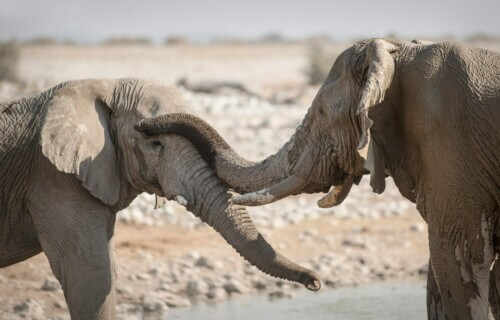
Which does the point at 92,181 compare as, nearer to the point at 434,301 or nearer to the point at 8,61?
the point at 434,301

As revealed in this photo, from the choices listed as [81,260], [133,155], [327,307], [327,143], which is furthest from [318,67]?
[327,143]

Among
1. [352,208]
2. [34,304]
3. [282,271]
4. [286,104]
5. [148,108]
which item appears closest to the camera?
[282,271]

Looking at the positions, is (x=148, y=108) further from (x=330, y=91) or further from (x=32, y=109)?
(x=330, y=91)

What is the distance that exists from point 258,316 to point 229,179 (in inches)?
102

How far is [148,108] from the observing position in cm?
826

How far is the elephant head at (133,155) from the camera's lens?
26.2 feet

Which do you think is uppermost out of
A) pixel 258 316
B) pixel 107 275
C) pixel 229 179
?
pixel 229 179

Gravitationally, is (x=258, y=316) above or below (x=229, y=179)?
below

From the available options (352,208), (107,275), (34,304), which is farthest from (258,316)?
(352,208)

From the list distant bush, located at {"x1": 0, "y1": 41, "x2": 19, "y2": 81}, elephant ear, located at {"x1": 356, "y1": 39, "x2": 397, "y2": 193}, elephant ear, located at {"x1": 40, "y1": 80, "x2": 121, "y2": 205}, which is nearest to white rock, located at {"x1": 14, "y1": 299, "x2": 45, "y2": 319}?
elephant ear, located at {"x1": 40, "y1": 80, "x2": 121, "y2": 205}

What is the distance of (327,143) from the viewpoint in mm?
7352

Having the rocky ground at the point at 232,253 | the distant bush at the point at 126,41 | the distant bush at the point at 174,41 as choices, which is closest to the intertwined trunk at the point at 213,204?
the rocky ground at the point at 232,253

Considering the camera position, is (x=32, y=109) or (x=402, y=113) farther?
(x=32, y=109)

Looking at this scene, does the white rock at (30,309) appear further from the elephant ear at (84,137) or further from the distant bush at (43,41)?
the distant bush at (43,41)
